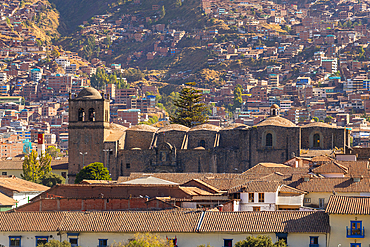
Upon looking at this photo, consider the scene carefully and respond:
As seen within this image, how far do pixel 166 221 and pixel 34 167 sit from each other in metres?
60.5

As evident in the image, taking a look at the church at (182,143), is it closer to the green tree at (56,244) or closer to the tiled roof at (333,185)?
the tiled roof at (333,185)

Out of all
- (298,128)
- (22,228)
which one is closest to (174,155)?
(298,128)

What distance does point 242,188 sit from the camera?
46.0 m

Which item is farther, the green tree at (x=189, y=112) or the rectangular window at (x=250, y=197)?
the green tree at (x=189, y=112)

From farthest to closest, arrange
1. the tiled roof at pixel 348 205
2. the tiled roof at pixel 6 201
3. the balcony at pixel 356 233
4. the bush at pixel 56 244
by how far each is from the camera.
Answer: the tiled roof at pixel 6 201
the bush at pixel 56 244
the tiled roof at pixel 348 205
the balcony at pixel 356 233

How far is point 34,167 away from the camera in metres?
97.1

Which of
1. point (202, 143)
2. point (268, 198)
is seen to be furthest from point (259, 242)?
point (202, 143)

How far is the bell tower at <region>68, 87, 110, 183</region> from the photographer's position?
83.4 m

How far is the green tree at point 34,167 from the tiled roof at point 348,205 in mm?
60870

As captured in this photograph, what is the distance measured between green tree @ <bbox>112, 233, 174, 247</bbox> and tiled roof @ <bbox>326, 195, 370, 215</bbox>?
6739mm

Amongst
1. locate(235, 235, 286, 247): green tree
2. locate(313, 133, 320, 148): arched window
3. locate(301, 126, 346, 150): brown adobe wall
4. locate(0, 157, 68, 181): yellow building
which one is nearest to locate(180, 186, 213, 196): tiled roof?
locate(235, 235, 286, 247): green tree

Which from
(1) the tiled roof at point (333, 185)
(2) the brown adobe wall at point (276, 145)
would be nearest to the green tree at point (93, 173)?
(2) the brown adobe wall at point (276, 145)

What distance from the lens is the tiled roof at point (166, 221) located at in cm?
3703

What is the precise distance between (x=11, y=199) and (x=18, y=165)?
4060 centimetres
